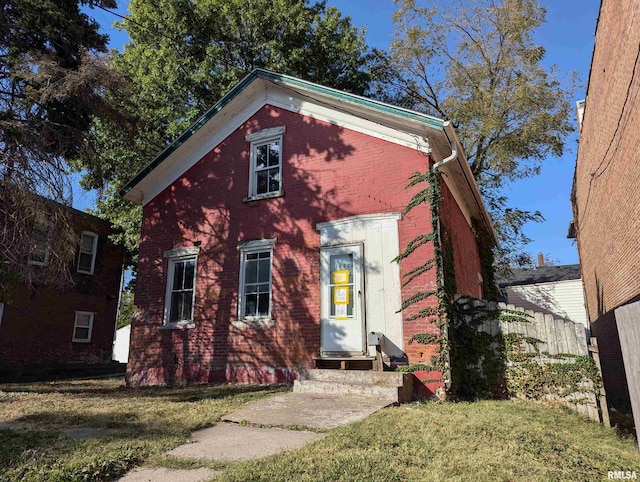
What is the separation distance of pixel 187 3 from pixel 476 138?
13985 millimetres

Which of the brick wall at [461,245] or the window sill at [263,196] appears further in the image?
the window sill at [263,196]

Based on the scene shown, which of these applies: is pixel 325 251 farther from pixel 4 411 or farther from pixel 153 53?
pixel 153 53

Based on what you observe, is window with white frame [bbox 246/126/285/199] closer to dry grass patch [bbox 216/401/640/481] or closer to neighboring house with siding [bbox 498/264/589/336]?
dry grass patch [bbox 216/401/640/481]

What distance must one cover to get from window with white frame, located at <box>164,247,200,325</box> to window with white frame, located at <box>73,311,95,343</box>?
9.09m

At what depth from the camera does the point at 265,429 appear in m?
5.42

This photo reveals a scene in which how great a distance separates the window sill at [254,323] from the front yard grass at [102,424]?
134 centimetres

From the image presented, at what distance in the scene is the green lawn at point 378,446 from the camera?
12.0 feet

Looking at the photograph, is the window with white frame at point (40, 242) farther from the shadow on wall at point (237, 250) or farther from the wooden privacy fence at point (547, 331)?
the wooden privacy fence at point (547, 331)

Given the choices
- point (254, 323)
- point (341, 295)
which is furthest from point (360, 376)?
point (254, 323)

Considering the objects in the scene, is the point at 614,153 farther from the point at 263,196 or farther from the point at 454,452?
the point at 454,452

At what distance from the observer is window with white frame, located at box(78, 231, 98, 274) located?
60.1ft

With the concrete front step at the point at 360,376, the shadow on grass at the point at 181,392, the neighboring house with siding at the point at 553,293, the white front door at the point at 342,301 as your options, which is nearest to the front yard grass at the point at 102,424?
the shadow on grass at the point at 181,392

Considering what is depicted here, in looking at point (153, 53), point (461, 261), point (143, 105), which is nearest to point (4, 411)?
point (461, 261)

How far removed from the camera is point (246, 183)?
11.1 metres
